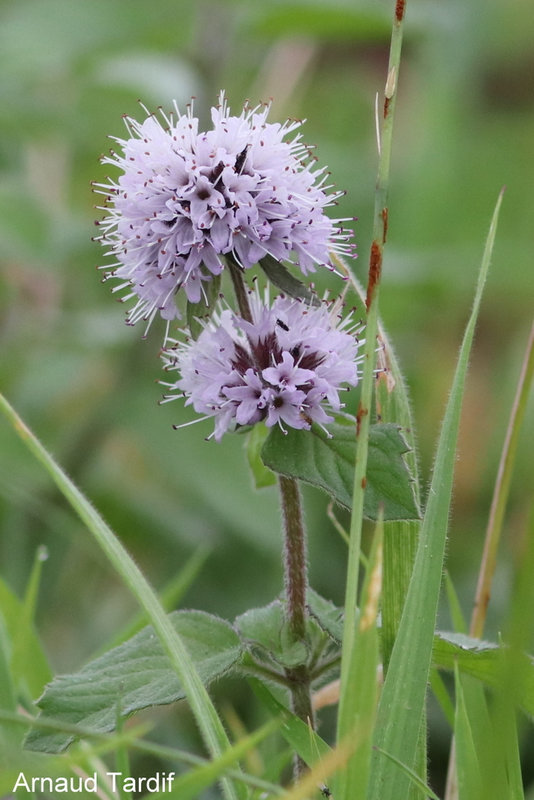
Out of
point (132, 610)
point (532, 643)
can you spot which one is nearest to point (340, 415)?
point (532, 643)

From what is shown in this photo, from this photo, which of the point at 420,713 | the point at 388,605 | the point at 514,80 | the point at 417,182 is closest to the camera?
the point at 420,713

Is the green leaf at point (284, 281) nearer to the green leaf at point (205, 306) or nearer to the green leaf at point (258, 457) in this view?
the green leaf at point (205, 306)

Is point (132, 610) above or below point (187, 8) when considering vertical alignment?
below

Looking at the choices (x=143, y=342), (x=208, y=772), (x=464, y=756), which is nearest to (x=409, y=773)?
(x=464, y=756)

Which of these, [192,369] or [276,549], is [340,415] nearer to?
[192,369]

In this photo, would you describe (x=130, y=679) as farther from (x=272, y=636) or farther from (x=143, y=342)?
(x=143, y=342)

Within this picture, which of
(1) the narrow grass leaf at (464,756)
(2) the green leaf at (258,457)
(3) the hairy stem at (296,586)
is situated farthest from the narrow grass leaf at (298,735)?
(2) the green leaf at (258,457)

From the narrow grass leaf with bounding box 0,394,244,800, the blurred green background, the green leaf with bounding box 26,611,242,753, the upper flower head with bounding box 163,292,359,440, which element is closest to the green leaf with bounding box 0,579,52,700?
the green leaf with bounding box 26,611,242,753
